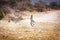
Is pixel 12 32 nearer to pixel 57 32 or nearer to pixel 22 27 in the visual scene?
pixel 22 27

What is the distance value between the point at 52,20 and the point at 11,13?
77 centimetres

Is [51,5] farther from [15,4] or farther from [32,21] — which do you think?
[15,4]

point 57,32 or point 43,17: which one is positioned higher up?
point 43,17

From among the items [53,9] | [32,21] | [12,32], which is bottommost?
[12,32]

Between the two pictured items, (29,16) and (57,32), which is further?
(29,16)

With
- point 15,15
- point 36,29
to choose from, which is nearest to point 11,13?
point 15,15

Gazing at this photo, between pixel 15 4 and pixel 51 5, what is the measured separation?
66cm

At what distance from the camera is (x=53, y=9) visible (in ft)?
9.62

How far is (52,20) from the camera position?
9.42ft

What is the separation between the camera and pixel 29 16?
297cm

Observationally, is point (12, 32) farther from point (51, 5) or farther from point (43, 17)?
point (51, 5)

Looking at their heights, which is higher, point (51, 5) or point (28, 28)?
point (51, 5)

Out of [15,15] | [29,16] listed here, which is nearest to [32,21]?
[29,16]

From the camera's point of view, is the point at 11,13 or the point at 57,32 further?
the point at 11,13
